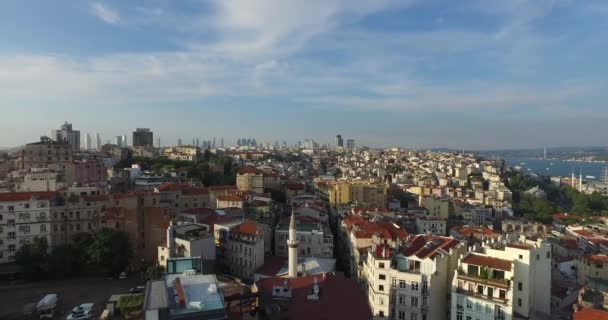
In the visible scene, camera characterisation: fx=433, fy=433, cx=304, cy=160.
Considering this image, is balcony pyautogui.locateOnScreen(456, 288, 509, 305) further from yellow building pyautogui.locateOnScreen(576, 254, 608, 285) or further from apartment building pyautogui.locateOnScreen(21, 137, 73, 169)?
apartment building pyautogui.locateOnScreen(21, 137, 73, 169)

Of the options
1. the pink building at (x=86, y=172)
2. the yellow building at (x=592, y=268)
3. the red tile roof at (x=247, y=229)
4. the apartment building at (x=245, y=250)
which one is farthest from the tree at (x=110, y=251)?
the yellow building at (x=592, y=268)

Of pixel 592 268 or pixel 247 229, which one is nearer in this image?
pixel 247 229

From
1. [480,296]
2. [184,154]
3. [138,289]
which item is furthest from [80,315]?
[184,154]

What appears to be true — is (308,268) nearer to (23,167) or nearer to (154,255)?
(154,255)

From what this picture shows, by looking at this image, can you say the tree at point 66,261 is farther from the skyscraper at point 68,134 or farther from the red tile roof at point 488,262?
the skyscraper at point 68,134

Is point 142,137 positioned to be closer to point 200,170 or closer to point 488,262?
point 200,170

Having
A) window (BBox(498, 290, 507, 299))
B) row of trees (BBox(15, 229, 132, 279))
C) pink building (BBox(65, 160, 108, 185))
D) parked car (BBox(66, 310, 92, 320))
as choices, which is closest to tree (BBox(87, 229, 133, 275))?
row of trees (BBox(15, 229, 132, 279))

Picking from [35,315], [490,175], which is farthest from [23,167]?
[490,175]

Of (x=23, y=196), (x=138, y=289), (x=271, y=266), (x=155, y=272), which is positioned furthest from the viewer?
(x=23, y=196)
